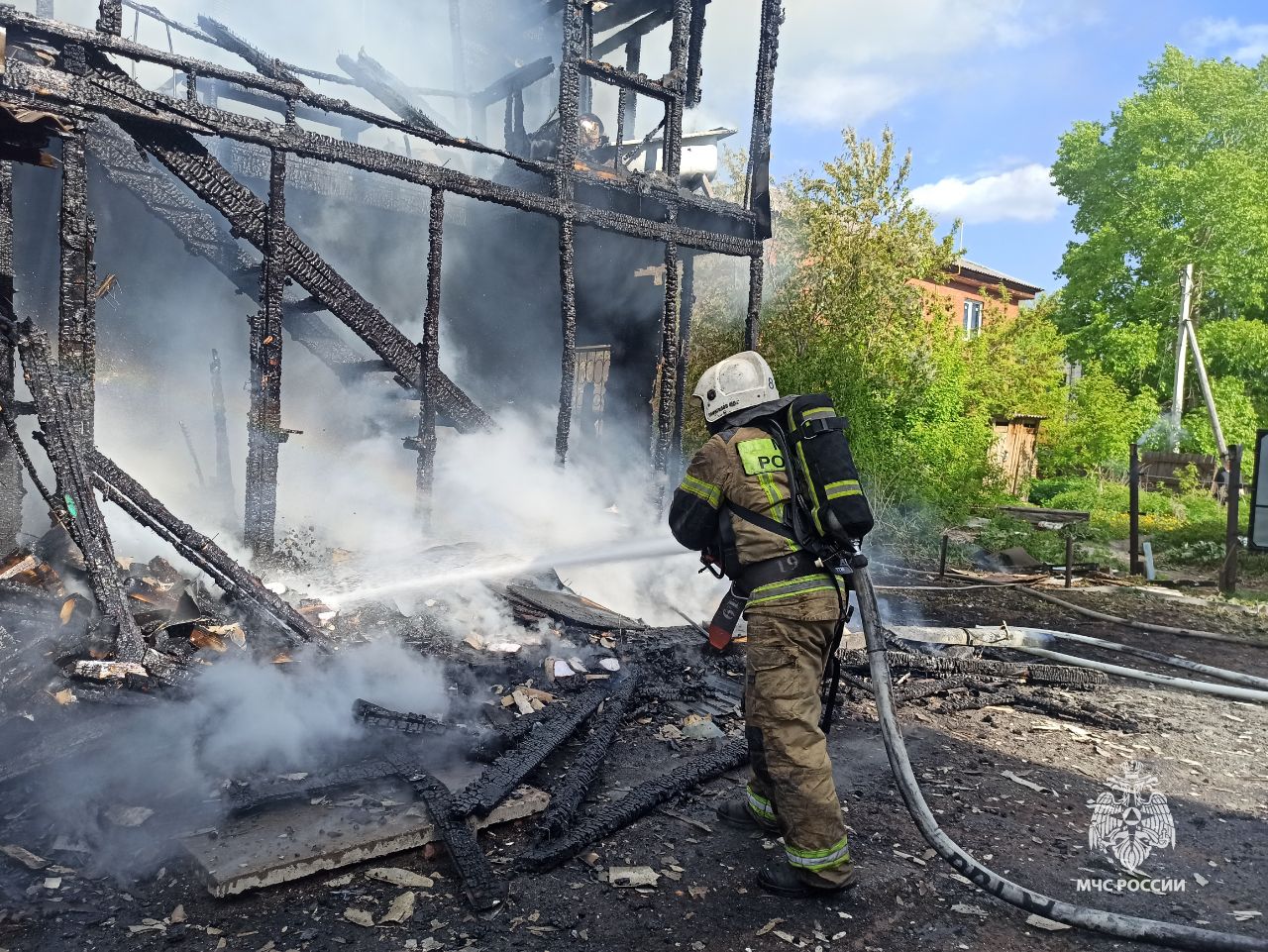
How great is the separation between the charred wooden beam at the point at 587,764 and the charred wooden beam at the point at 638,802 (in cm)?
7

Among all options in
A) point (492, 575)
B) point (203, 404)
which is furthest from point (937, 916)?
point (203, 404)

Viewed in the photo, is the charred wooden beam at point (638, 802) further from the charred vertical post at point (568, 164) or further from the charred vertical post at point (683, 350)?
the charred vertical post at point (683, 350)

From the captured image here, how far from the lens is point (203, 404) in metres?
9.17

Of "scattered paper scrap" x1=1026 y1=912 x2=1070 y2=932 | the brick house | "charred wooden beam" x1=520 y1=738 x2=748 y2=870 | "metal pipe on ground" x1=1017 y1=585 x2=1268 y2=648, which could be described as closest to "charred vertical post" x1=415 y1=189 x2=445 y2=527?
"charred wooden beam" x1=520 y1=738 x2=748 y2=870

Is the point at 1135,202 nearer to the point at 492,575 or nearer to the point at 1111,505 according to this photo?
the point at 1111,505

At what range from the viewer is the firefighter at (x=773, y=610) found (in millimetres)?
3191

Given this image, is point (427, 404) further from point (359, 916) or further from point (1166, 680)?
point (1166, 680)

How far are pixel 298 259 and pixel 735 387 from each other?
512cm

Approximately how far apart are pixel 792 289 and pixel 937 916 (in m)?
16.9

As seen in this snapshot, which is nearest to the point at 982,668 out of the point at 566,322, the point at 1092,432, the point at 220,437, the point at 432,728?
the point at 432,728

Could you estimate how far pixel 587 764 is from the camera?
13.5 feet

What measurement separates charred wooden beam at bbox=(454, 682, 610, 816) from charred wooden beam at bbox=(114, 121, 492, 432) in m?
4.15

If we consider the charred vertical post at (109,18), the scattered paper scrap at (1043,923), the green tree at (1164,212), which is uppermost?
the green tree at (1164,212)

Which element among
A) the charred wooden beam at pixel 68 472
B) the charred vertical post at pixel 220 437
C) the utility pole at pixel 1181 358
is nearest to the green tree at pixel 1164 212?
the utility pole at pixel 1181 358
